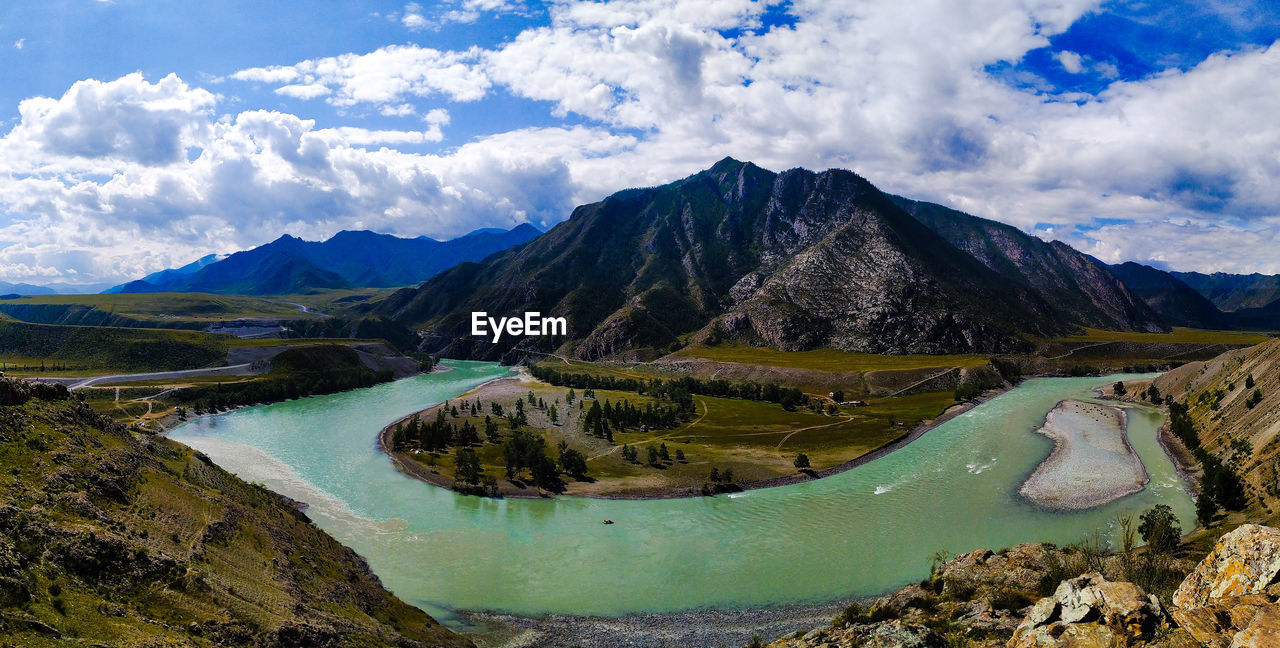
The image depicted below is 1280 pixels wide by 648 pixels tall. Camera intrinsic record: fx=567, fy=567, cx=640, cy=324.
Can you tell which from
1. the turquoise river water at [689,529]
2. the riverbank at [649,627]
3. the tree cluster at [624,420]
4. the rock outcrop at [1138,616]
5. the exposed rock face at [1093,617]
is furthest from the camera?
the tree cluster at [624,420]

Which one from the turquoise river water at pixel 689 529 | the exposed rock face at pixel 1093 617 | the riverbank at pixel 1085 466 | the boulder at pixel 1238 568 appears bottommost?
the turquoise river water at pixel 689 529

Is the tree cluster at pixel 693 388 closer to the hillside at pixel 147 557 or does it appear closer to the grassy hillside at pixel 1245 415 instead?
the grassy hillside at pixel 1245 415

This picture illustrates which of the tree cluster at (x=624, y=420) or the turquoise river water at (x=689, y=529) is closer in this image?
the turquoise river water at (x=689, y=529)

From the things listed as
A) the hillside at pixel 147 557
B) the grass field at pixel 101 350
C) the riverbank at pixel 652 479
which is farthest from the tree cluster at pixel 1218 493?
the grass field at pixel 101 350

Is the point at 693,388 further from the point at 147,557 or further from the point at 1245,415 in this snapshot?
the point at 147,557

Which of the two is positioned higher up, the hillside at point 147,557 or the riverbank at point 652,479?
the hillside at point 147,557

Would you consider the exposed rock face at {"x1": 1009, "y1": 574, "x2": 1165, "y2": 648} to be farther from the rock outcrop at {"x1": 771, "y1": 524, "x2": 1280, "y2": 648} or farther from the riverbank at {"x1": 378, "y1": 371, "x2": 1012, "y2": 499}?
the riverbank at {"x1": 378, "y1": 371, "x2": 1012, "y2": 499}

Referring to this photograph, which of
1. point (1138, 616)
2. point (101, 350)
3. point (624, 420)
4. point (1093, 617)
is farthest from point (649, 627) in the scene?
point (101, 350)
